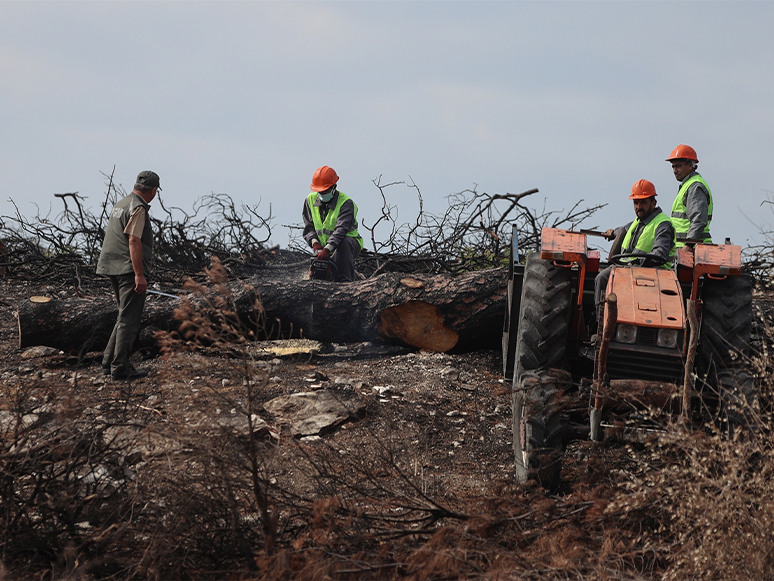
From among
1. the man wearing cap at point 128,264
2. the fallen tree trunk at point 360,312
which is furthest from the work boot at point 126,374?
the fallen tree trunk at point 360,312

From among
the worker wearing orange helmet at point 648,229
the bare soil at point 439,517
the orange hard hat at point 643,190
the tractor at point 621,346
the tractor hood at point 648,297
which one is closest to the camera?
the bare soil at point 439,517

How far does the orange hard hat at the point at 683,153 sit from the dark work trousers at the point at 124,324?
5.86 metres

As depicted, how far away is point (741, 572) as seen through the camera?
2.91 meters

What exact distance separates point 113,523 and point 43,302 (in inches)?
173

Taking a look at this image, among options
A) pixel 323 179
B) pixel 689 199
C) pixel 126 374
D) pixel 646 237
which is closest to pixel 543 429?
pixel 646 237

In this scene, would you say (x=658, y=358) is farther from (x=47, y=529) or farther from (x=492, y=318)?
(x=47, y=529)

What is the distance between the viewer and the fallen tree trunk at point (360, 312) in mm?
6777

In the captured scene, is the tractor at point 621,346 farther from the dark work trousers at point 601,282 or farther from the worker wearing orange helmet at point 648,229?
the worker wearing orange helmet at point 648,229

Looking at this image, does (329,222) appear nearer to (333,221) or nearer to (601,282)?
(333,221)

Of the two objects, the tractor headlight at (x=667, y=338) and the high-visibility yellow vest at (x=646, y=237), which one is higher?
the high-visibility yellow vest at (x=646, y=237)

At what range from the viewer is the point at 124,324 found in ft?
21.3

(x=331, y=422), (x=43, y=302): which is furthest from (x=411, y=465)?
(x=43, y=302)

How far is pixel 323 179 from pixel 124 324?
291cm

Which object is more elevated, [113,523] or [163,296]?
[163,296]
